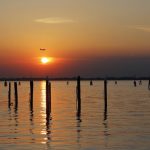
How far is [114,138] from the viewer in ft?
85.4

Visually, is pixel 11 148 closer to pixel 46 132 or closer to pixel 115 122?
pixel 46 132

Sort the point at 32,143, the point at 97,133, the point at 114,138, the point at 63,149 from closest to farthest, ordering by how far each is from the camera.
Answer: the point at 63,149 → the point at 32,143 → the point at 114,138 → the point at 97,133

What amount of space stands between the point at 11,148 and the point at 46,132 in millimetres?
6595

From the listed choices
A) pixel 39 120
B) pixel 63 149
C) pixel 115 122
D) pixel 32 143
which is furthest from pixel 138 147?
pixel 39 120

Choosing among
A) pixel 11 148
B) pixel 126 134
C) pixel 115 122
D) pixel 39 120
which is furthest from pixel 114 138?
pixel 39 120

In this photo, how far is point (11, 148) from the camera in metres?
22.8

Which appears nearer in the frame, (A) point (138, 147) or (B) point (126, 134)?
(A) point (138, 147)

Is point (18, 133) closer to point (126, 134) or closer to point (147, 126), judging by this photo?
point (126, 134)

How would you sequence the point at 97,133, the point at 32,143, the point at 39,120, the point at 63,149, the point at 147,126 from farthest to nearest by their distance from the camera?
the point at 39,120 < the point at 147,126 < the point at 97,133 < the point at 32,143 < the point at 63,149

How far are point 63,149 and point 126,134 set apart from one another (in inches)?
242

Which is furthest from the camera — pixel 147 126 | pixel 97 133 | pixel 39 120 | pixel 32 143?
pixel 39 120

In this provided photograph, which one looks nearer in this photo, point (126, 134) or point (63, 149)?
point (63, 149)

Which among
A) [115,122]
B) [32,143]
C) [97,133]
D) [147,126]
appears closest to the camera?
[32,143]

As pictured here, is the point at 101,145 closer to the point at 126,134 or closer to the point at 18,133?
the point at 126,134
